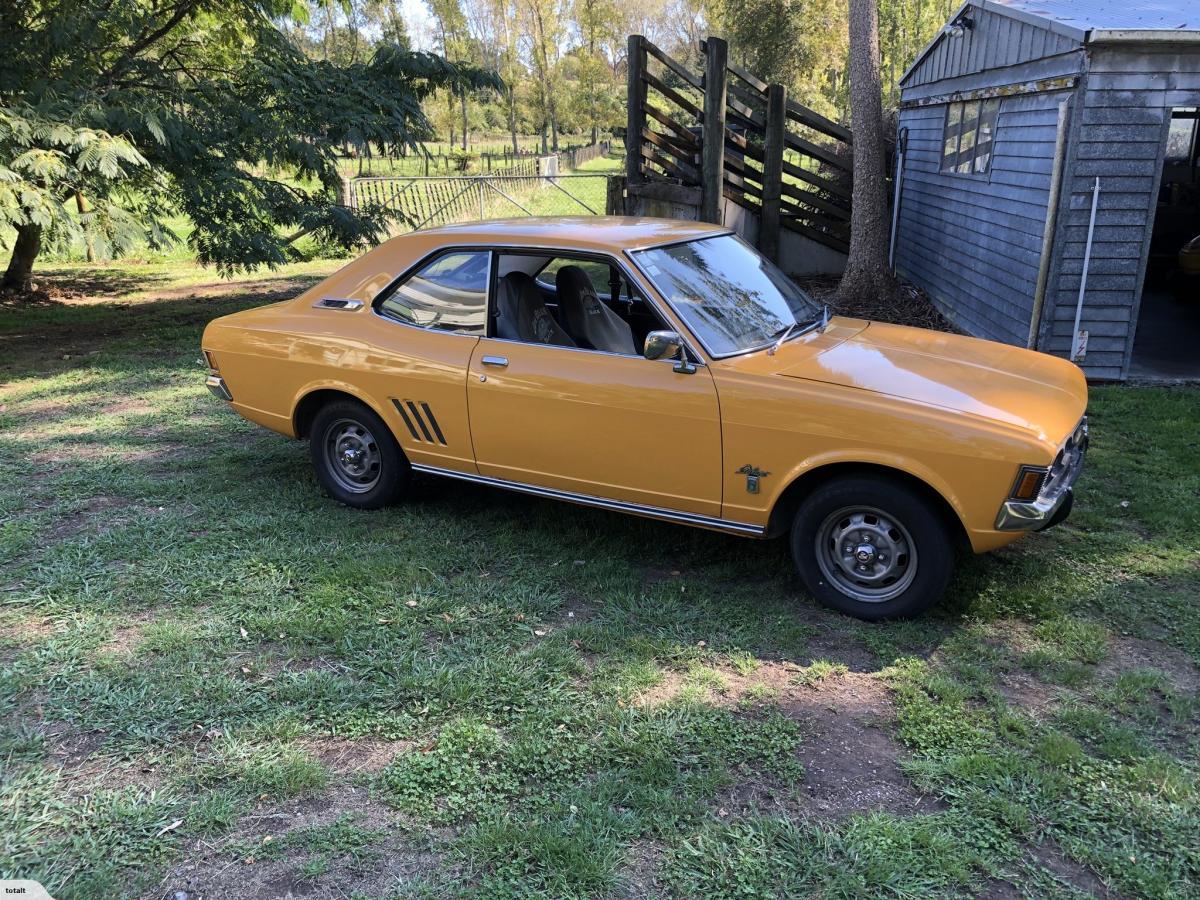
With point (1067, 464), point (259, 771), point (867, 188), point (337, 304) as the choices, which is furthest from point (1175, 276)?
point (259, 771)

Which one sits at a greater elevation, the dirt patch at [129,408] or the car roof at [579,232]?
the car roof at [579,232]

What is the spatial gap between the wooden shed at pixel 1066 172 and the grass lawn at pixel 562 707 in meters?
2.77

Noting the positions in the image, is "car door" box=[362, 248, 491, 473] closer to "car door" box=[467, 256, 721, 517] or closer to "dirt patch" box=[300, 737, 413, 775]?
"car door" box=[467, 256, 721, 517]

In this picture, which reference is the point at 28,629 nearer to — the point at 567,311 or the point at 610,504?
the point at 610,504

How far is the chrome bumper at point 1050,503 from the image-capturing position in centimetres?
356

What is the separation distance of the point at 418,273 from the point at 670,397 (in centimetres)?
177

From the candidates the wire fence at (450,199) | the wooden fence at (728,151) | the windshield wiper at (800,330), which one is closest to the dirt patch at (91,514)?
the windshield wiper at (800,330)

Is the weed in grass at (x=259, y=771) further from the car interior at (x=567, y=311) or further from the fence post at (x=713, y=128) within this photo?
the fence post at (x=713, y=128)

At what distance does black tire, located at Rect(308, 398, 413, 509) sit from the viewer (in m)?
5.05

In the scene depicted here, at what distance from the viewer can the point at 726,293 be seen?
4520mm

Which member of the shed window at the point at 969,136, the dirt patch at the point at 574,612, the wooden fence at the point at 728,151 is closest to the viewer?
the dirt patch at the point at 574,612

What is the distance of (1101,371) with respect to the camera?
7809mm

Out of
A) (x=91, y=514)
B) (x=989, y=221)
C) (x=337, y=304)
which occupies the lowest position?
(x=91, y=514)

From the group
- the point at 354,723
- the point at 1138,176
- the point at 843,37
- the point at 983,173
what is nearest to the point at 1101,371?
the point at 1138,176
